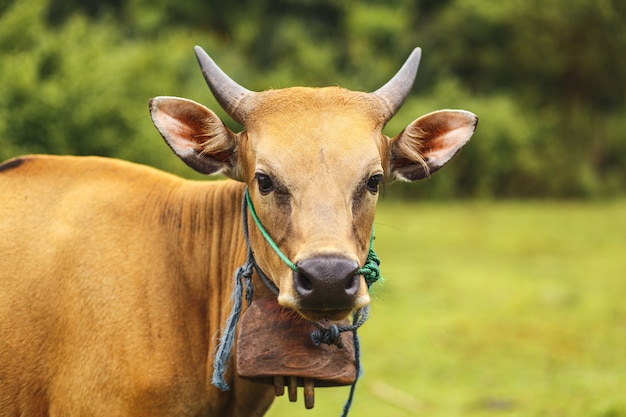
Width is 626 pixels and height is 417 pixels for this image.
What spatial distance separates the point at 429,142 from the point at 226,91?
111cm

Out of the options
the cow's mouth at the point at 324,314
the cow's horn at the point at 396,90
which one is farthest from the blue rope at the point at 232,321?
the cow's horn at the point at 396,90

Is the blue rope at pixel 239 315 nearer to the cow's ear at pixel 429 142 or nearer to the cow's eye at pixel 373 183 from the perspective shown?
the cow's eye at pixel 373 183

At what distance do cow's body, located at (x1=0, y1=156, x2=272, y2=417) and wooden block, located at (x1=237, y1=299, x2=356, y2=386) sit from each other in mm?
329

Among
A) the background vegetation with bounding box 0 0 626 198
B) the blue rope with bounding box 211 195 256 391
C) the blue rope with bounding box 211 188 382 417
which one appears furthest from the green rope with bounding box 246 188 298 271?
the background vegetation with bounding box 0 0 626 198

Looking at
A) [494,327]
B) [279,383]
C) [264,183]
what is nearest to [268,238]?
[264,183]

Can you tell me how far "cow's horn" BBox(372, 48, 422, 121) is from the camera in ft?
14.4

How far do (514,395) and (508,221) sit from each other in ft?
44.3

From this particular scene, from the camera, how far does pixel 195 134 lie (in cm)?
439

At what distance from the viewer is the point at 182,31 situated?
31.6 meters

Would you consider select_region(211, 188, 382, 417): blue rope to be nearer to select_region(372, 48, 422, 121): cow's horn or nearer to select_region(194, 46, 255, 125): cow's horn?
select_region(194, 46, 255, 125): cow's horn

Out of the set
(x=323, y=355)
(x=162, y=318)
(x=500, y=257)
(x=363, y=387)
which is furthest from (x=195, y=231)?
(x=500, y=257)

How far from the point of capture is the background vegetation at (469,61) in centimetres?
2750

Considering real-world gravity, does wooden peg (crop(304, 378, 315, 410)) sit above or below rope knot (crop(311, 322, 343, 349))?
below

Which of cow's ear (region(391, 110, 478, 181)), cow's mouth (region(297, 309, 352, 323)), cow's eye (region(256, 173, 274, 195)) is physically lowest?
Result: cow's mouth (region(297, 309, 352, 323))
